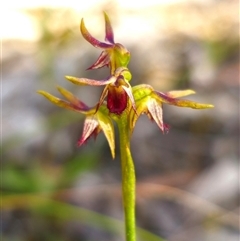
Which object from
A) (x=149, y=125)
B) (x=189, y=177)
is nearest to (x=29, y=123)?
(x=149, y=125)

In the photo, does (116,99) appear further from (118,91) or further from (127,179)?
(127,179)

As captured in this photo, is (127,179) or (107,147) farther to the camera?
(107,147)

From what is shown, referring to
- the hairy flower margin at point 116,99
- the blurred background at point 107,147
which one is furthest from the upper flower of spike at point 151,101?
the blurred background at point 107,147

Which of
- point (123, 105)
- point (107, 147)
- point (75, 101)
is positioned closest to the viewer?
point (123, 105)

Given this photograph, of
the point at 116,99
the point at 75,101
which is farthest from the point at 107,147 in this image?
the point at 116,99

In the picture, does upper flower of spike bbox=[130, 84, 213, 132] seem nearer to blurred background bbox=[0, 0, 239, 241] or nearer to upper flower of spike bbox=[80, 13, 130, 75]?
upper flower of spike bbox=[80, 13, 130, 75]

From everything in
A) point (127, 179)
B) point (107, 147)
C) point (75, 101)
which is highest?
point (75, 101)

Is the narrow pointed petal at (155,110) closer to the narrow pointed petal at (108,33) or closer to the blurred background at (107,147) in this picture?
the narrow pointed petal at (108,33)
